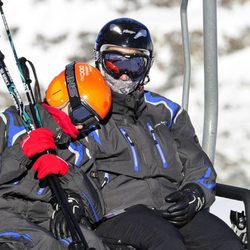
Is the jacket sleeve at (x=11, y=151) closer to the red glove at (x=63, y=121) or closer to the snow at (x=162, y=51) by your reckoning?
the red glove at (x=63, y=121)

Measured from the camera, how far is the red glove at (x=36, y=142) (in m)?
3.06

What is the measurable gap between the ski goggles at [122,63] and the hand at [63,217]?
2.45 feet

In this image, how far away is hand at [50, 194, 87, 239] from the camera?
9.84ft

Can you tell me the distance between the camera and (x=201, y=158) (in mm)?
3633

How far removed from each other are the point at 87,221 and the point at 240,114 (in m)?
10.4

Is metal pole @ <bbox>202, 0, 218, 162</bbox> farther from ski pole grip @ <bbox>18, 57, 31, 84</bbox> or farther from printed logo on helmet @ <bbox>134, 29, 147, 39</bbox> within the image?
ski pole grip @ <bbox>18, 57, 31, 84</bbox>

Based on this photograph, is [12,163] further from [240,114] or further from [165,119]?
[240,114]

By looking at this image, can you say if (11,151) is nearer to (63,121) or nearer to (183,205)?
(63,121)

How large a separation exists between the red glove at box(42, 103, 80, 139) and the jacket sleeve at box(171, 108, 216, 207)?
609 mm

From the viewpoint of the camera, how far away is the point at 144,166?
342 cm

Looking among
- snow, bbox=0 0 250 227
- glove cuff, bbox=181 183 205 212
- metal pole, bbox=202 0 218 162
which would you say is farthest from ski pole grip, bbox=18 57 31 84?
snow, bbox=0 0 250 227

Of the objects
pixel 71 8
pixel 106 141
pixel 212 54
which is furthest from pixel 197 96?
pixel 106 141

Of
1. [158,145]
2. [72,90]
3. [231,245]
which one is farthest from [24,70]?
[231,245]

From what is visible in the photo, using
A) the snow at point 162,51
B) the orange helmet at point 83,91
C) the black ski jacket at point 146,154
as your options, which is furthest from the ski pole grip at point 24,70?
the snow at point 162,51
